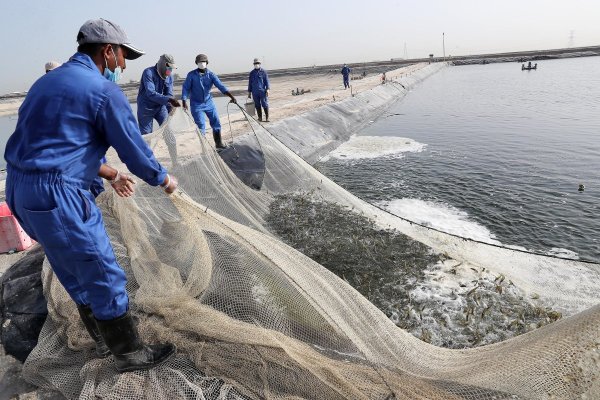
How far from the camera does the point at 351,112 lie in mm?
17328

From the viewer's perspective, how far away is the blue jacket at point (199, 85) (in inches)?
285

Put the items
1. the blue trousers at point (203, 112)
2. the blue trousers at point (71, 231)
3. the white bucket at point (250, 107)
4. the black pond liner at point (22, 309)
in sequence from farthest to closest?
the white bucket at point (250, 107)
the blue trousers at point (203, 112)
the black pond liner at point (22, 309)
the blue trousers at point (71, 231)

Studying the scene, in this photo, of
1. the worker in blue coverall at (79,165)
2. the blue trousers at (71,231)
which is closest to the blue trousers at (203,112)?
the worker in blue coverall at (79,165)

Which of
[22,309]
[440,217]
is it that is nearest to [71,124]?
[22,309]

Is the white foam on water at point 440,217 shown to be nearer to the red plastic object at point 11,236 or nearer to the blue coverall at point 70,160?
the blue coverall at point 70,160

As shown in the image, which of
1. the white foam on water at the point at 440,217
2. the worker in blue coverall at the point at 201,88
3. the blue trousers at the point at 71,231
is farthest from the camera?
the worker in blue coverall at the point at 201,88

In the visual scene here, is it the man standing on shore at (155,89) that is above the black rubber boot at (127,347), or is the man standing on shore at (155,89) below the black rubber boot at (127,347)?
above

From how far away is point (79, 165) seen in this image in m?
2.08

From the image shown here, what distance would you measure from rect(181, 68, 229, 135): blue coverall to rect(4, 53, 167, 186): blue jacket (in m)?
5.08

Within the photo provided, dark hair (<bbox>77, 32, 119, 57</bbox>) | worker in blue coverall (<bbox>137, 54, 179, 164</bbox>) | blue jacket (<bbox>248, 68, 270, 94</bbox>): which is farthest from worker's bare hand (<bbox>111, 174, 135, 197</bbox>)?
blue jacket (<bbox>248, 68, 270, 94</bbox>)

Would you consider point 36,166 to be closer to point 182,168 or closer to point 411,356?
point 411,356

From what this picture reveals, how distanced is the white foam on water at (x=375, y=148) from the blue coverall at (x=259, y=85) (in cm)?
269

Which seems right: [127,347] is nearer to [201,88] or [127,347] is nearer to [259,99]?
[201,88]

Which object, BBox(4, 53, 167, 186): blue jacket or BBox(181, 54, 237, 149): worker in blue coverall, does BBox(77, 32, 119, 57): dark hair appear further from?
BBox(181, 54, 237, 149): worker in blue coverall
